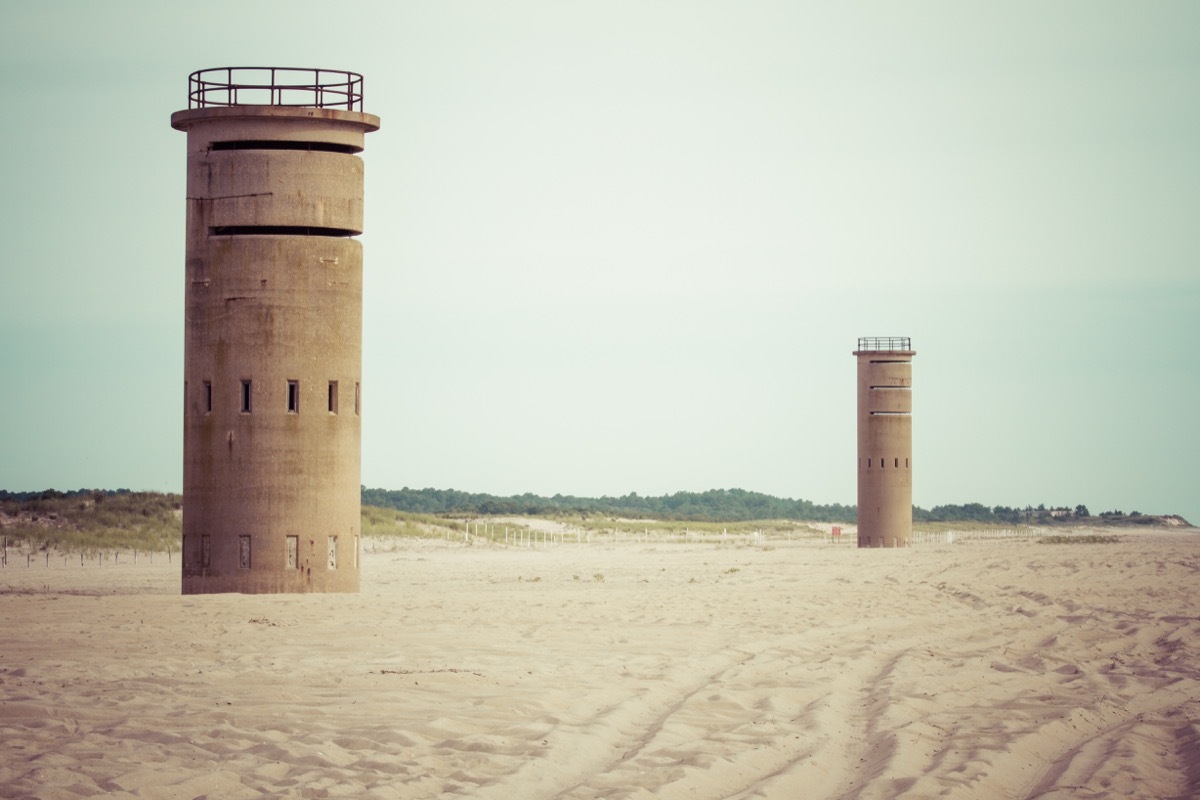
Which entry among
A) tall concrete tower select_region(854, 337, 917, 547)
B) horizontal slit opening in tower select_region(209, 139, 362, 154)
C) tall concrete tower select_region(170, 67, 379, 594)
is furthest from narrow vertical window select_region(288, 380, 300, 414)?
tall concrete tower select_region(854, 337, 917, 547)

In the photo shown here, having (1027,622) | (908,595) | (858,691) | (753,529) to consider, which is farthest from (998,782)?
(753,529)

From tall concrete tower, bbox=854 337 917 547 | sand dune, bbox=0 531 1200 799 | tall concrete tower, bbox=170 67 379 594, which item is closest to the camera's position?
sand dune, bbox=0 531 1200 799

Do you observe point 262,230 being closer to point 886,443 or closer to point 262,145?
point 262,145

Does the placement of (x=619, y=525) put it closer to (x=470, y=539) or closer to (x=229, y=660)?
(x=470, y=539)

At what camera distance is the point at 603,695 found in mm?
14172

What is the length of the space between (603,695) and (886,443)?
155ft

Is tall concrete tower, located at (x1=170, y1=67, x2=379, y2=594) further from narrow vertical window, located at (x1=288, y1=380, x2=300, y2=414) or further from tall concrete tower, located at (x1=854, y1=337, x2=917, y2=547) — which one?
tall concrete tower, located at (x1=854, y1=337, x2=917, y2=547)

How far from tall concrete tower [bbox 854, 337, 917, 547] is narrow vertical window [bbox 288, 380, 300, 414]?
3754cm

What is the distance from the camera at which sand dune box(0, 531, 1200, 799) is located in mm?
10703

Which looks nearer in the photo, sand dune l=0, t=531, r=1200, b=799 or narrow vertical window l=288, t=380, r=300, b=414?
sand dune l=0, t=531, r=1200, b=799

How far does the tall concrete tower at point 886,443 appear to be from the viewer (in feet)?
197

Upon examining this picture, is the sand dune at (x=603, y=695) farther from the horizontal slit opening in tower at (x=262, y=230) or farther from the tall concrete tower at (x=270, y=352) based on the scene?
the horizontal slit opening in tower at (x=262, y=230)

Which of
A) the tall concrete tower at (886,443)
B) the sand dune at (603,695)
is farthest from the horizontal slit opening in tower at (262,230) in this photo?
the tall concrete tower at (886,443)

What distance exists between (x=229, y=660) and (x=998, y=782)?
878 centimetres
